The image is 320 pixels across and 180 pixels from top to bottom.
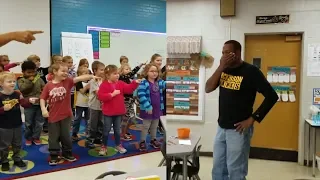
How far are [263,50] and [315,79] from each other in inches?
33.1

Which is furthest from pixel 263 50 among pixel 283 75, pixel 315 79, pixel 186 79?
pixel 315 79

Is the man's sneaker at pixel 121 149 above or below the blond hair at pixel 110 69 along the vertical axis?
below

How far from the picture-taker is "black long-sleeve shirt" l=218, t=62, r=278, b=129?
0.94 m

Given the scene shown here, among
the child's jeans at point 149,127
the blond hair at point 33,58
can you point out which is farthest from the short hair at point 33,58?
the child's jeans at point 149,127

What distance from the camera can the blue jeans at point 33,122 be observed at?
716mm

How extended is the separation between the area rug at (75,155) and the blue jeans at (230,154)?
0.72 ft

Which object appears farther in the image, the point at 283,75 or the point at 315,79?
the point at 315,79

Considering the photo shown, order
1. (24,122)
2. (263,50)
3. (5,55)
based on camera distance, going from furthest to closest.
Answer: (263,50) → (24,122) → (5,55)

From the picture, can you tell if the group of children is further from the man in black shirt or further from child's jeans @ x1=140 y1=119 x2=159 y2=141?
the man in black shirt

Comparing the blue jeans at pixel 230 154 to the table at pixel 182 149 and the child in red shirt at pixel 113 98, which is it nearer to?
the table at pixel 182 149

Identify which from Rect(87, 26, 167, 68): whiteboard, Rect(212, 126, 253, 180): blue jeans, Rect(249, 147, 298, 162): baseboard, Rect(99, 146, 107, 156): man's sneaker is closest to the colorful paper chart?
Rect(87, 26, 167, 68): whiteboard

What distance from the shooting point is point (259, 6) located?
3.33 ft

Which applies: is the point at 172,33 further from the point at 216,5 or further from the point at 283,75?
the point at 283,75

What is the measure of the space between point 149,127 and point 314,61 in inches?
59.3
